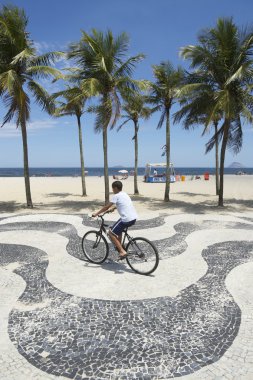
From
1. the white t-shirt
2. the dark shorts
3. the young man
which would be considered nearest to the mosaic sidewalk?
the young man

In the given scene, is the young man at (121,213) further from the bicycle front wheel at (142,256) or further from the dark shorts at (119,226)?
the bicycle front wheel at (142,256)

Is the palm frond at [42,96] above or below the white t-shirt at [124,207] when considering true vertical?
above

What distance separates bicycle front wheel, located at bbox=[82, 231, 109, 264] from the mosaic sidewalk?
0.21 m

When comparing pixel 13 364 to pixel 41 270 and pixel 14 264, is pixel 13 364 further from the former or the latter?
pixel 14 264

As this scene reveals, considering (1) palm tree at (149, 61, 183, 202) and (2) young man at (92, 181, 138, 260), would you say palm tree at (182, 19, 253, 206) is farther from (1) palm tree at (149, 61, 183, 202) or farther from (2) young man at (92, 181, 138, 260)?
(2) young man at (92, 181, 138, 260)

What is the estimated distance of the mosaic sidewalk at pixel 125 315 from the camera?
11.9ft

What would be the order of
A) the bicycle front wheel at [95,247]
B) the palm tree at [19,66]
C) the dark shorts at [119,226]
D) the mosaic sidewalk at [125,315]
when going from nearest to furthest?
the mosaic sidewalk at [125,315] → the dark shorts at [119,226] → the bicycle front wheel at [95,247] → the palm tree at [19,66]

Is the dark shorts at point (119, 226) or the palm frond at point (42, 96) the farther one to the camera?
the palm frond at point (42, 96)

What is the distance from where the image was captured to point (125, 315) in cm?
477

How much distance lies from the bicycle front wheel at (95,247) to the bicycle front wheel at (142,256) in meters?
0.81

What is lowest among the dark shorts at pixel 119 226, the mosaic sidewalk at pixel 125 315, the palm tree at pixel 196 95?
the mosaic sidewalk at pixel 125 315

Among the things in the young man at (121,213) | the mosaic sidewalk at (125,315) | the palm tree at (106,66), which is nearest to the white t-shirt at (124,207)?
the young man at (121,213)

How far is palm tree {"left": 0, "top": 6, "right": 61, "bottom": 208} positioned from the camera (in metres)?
14.2

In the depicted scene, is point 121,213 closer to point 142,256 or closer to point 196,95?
point 142,256
